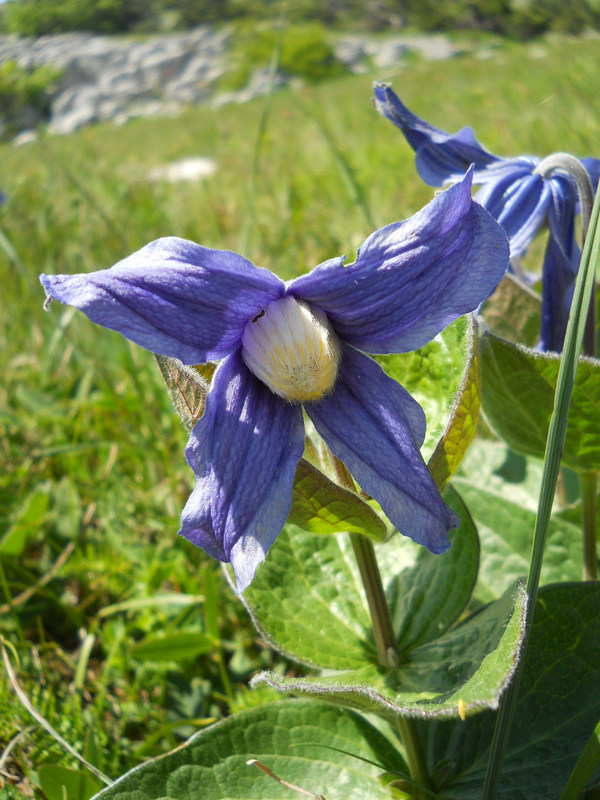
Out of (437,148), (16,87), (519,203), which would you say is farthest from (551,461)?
(16,87)

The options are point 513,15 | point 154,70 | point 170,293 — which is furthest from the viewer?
point 154,70

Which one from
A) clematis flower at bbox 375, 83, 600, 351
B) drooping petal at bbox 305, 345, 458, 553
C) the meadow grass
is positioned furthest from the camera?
the meadow grass

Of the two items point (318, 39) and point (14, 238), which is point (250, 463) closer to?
point (14, 238)

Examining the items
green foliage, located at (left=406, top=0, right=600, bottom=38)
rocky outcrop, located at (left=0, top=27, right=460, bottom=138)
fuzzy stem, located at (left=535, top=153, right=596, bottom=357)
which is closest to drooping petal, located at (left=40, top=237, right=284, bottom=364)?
fuzzy stem, located at (left=535, top=153, right=596, bottom=357)

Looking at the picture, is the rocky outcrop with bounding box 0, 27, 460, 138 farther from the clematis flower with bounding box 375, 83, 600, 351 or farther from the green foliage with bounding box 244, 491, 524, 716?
the green foliage with bounding box 244, 491, 524, 716

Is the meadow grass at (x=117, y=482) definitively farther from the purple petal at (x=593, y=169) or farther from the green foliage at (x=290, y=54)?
A: the green foliage at (x=290, y=54)

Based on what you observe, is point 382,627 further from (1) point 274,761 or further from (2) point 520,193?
(2) point 520,193
